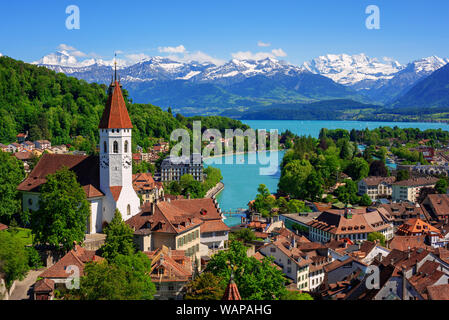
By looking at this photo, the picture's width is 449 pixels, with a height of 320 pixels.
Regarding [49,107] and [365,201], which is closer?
[365,201]

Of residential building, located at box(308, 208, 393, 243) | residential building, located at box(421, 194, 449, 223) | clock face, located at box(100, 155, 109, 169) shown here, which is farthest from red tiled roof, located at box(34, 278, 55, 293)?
residential building, located at box(421, 194, 449, 223)

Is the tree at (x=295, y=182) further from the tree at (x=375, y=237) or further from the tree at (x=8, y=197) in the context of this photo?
the tree at (x=8, y=197)

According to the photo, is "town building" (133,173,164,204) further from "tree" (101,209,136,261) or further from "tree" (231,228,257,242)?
"tree" (101,209,136,261)

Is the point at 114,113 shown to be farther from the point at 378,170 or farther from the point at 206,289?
the point at 378,170

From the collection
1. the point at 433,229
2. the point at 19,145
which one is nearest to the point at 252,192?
the point at 433,229

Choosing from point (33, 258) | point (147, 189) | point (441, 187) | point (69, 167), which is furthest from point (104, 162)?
point (441, 187)
